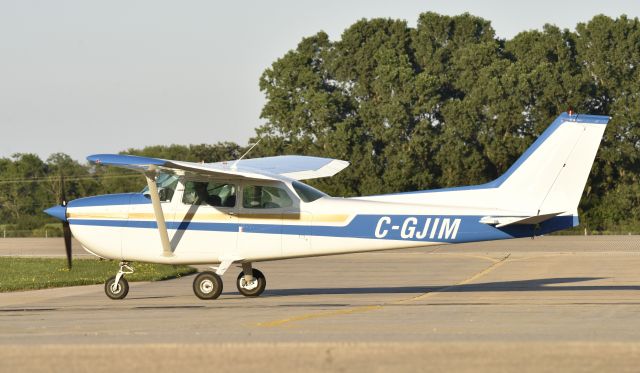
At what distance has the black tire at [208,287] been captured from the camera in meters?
19.2

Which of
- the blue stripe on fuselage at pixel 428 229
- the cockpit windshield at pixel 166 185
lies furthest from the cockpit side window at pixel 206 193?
the blue stripe on fuselage at pixel 428 229

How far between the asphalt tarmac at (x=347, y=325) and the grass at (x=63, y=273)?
2.70 ft

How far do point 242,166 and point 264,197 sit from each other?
6.91 ft

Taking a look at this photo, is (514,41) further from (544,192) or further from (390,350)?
(390,350)

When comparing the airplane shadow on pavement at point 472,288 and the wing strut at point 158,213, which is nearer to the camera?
the wing strut at point 158,213

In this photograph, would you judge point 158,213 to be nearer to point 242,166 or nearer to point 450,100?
point 242,166

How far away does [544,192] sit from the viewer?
1867cm

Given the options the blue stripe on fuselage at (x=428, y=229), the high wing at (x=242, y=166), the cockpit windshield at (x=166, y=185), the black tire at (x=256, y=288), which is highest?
the high wing at (x=242, y=166)

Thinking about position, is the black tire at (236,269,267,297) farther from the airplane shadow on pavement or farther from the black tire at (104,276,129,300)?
the black tire at (104,276,129,300)

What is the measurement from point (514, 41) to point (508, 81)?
4631 mm

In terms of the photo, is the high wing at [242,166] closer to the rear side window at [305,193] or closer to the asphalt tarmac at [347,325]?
the rear side window at [305,193]

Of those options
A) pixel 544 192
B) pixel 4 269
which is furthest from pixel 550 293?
pixel 4 269

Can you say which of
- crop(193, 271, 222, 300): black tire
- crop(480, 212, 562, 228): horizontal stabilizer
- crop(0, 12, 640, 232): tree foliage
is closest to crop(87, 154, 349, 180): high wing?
crop(193, 271, 222, 300): black tire

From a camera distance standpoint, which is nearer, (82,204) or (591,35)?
(82,204)
